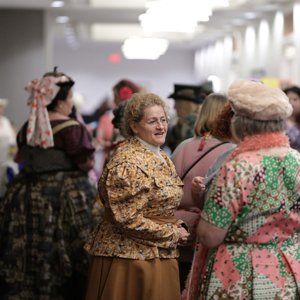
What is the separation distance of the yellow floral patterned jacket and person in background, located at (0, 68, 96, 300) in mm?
1575

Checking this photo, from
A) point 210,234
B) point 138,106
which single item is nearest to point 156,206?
point 138,106

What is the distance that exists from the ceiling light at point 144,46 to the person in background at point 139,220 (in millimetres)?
11852

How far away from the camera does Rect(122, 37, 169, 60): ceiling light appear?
15914 millimetres

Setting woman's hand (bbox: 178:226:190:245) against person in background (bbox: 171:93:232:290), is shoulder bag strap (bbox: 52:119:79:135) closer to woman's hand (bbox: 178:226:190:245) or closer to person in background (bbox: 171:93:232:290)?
person in background (bbox: 171:93:232:290)

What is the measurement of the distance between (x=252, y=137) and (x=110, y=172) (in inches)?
33.7

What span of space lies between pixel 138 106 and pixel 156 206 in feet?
1.78

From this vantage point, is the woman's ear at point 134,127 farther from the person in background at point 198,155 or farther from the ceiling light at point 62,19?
the ceiling light at point 62,19

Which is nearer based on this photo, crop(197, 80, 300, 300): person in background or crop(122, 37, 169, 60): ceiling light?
crop(197, 80, 300, 300): person in background

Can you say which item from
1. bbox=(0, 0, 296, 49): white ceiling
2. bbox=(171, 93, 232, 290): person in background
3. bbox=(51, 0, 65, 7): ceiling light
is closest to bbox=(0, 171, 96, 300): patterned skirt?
bbox=(171, 93, 232, 290): person in background

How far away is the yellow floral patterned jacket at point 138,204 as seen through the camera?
3906 millimetres

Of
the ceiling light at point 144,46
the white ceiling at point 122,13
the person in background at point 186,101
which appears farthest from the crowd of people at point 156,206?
the ceiling light at point 144,46

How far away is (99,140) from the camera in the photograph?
30.5 ft

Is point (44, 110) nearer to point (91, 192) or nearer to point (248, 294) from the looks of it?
point (91, 192)

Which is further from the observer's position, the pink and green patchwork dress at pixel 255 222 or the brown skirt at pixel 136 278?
the brown skirt at pixel 136 278
